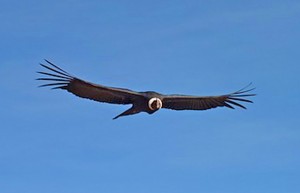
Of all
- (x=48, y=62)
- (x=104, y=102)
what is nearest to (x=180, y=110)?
(x=104, y=102)

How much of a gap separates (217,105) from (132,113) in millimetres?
5716

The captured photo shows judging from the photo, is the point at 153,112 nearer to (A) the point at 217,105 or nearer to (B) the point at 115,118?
(B) the point at 115,118

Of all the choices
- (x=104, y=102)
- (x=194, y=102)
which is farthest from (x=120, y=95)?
(x=194, y=102)

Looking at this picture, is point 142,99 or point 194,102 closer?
point 142,99

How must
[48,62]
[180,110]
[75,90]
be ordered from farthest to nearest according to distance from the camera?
[180,110], [75,90], [48,62]

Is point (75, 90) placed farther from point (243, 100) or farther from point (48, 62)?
point (243, 100)

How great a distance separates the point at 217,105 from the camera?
55.8 meters

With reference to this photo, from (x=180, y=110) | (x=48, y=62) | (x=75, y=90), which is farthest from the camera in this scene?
(x=180, y=110)

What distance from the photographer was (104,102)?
52.6m

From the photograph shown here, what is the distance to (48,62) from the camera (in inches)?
1897

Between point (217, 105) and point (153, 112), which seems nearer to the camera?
point (153, 112)

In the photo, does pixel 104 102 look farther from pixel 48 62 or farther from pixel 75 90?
pixel 48 62

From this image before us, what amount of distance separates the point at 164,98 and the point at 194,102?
268cm

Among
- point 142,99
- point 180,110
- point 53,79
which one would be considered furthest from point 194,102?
point 53,79
